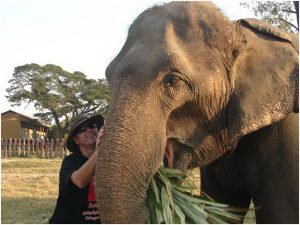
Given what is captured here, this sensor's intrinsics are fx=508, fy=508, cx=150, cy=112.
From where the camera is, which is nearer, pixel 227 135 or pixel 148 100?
pixel 148 100

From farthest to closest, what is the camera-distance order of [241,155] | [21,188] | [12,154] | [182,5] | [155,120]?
[12,154], [21,188], [241,155], [182,5], [155,120]

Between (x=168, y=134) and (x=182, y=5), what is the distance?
79cm

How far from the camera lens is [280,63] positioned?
121 inches

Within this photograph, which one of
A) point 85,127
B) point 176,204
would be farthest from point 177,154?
point 85,127

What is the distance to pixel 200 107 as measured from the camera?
2.85 metres

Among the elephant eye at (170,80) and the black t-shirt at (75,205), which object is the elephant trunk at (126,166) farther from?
the black t-shirt at (75,205)

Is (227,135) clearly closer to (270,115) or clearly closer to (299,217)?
(270,115)

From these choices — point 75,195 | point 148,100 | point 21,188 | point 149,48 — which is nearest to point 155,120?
point 148,100

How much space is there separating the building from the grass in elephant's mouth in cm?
3893

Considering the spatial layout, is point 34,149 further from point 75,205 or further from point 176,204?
point 176,204

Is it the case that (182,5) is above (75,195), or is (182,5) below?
above

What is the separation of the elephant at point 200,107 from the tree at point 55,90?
34994 mm

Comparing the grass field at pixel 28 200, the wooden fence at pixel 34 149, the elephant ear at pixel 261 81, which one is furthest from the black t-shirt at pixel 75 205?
the wooden fence at pixel 34 149

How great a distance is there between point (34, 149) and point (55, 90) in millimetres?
12766
